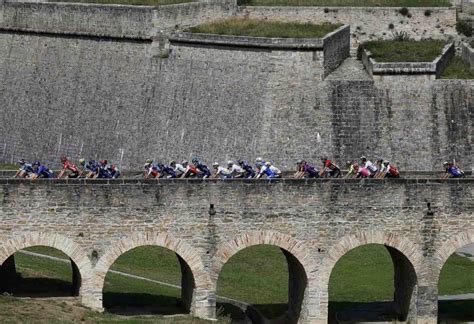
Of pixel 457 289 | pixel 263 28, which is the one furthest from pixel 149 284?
pixel 263 28

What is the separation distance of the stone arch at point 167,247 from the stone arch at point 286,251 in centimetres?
46

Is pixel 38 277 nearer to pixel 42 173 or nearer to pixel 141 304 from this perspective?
pixel 141 304

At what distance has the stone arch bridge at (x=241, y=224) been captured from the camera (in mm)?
57719

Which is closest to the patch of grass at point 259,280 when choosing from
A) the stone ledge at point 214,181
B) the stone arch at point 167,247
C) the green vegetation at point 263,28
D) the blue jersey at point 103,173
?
the stone arch at point 167,247

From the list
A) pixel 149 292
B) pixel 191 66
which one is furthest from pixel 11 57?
pixel 149 292

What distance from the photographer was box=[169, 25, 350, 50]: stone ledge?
7719 cm

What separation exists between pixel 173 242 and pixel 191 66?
23120mm

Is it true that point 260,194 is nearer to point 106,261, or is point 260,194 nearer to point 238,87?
point 106,261

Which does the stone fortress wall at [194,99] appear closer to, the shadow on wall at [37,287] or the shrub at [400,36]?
the shrub at [400,36]

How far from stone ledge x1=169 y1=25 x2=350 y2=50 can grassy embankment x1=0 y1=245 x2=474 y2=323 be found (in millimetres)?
9389

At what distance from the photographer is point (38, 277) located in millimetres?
62625

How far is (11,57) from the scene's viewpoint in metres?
90.4

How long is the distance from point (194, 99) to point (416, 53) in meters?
10.0

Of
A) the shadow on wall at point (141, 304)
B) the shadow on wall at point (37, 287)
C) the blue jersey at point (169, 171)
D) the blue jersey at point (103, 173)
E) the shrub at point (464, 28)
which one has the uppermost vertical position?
the shrub at point (464, 28)
